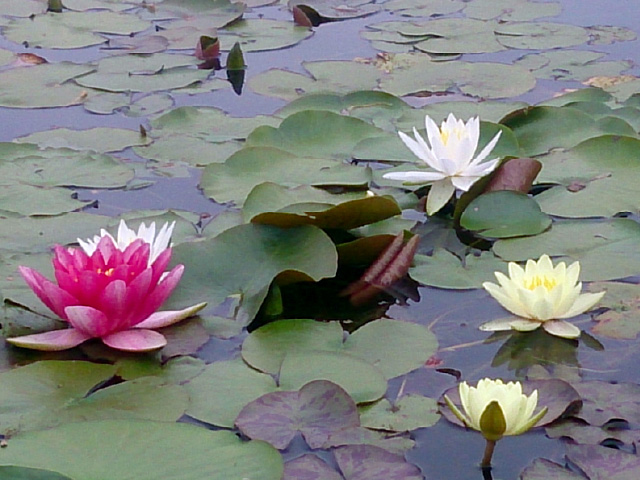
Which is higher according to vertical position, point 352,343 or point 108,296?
point 108,296

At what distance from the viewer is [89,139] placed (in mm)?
2701

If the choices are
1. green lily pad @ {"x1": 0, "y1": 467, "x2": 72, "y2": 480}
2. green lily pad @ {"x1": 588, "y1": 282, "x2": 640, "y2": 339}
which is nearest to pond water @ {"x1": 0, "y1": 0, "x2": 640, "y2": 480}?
green lily pad @ {"x1": 588, "y1": 282, "x2": 640, "y2": 339}

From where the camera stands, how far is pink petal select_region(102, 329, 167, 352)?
1.62 metres

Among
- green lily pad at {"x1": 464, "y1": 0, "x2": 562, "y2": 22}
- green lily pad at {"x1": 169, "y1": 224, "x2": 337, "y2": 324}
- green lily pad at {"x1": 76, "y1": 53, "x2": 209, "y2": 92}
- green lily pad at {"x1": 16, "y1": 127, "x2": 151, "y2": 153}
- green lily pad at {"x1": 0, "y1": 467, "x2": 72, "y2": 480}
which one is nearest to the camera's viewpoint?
green lily pad at {"x1": 0, "y1": 467, "x2": 72, "y2": 480}

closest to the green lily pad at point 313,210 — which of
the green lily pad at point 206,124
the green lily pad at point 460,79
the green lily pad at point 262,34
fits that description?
the green lily pad at point 206,124

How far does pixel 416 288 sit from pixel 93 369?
27.3 inches

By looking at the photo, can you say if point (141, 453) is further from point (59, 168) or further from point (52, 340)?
point (59, 168)

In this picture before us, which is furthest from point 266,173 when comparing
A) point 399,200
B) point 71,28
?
point 71,28

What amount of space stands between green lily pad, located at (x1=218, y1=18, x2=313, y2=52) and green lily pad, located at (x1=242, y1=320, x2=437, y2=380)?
2.20 meters

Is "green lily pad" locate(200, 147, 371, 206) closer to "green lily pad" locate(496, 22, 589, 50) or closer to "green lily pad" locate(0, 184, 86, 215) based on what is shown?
"green lily pad" locate(0, 184, 86, 215)

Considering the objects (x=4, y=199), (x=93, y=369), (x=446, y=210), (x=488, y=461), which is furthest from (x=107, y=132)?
(x=488, y=461)

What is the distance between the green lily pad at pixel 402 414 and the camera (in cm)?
142

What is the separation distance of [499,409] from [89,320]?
0.75 metres

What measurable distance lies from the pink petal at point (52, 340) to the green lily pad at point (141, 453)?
311 mm
